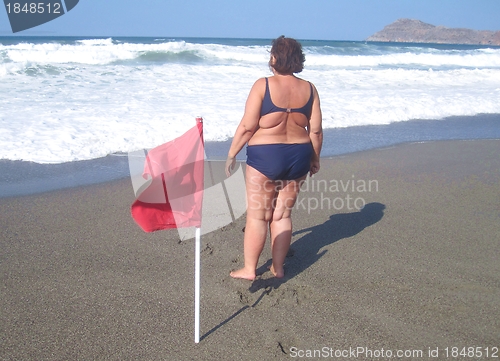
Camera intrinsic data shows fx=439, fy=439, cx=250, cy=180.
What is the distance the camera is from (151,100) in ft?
36.8

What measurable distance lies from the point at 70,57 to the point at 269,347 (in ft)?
68.4

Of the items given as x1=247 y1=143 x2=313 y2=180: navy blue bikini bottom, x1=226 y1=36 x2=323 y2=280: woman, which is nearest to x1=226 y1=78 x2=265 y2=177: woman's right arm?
x1=226 y1=36 x2=323 y2=280: woman

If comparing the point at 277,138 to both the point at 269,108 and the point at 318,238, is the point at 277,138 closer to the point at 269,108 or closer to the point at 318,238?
the point at 269,108

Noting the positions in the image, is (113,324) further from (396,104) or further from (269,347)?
(396,104)

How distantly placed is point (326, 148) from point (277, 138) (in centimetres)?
481

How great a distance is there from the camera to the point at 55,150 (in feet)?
22.6

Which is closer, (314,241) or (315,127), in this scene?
(315,127)

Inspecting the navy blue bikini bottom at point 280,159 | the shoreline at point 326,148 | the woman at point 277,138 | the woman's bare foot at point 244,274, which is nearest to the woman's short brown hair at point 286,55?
the woman at point 277,138

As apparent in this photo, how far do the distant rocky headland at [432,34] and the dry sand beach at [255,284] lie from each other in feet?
409

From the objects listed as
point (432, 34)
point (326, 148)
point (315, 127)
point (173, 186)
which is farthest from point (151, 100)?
point (432, 34)

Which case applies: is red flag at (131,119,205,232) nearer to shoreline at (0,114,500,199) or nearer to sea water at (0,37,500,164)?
shoreline at (0,114,500,199)

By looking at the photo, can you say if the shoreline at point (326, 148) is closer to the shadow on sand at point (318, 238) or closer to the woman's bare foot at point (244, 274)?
the shadow on sand at point (318, 238)

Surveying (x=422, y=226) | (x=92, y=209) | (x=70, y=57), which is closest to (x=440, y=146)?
(x=422, y=226)

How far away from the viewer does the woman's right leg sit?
3.28m
